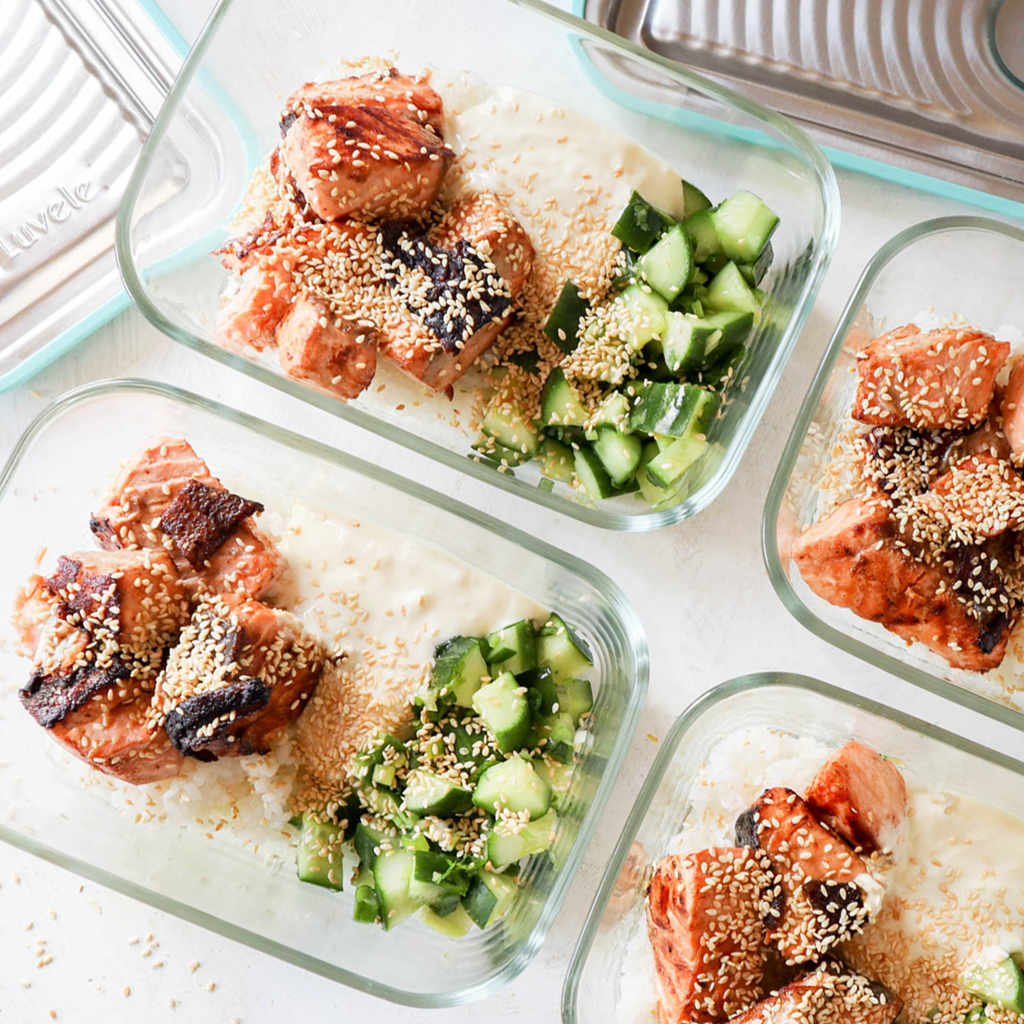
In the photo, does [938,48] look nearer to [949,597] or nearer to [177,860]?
[949,597]

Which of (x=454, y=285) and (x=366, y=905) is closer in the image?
(x=454, y=285)

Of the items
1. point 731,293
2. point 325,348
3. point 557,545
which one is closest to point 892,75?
point 731,293

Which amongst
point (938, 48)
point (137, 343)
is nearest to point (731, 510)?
point (938, 48)

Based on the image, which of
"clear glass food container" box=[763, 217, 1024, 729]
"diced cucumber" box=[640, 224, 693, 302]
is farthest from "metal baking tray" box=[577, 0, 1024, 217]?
"diced cucumber" box=[640, 224, 693, 302]

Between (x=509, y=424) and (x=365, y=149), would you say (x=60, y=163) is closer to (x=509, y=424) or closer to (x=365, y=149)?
(x=365, y=149)

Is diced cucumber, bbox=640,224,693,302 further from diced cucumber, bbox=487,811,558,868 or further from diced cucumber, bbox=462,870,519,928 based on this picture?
diced cucumber, bbox=462,870,519,928

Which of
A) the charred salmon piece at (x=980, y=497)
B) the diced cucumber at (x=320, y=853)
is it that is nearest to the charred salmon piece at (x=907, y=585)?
the charred salmon piece at (x=980, y=497)
